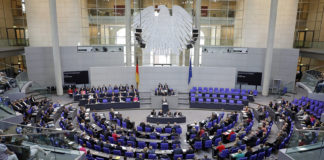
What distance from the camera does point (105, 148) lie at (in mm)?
11375

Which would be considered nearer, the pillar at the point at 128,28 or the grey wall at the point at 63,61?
the pillar at the point at 128,28

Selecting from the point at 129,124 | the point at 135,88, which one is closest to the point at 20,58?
the point at 135,88

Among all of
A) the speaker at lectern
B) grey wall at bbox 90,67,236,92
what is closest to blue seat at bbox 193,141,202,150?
the speaker at lectern

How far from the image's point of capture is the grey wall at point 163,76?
22750mm

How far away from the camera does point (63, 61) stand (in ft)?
76.7

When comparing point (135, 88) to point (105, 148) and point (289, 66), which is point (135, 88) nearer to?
point (105, 148)

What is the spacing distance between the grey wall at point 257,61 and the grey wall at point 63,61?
10.3m

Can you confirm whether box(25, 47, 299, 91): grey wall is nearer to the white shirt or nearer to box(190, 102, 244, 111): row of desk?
box(190, 102, 244, 111): row of desk

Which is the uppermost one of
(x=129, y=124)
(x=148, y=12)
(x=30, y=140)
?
(x=148, y=12)

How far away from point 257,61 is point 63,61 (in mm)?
20302

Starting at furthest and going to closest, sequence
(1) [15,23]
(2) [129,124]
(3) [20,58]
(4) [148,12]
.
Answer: (3) [20,58]
(1) [15,23]
(2) [129,124]
(4) [148,12]

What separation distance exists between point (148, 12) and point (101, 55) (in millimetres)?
15638

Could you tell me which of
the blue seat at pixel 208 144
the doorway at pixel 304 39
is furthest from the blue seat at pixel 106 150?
the doorway at pixel 304 39

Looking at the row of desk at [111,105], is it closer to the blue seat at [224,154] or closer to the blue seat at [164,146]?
the blue seat at [164,146]
